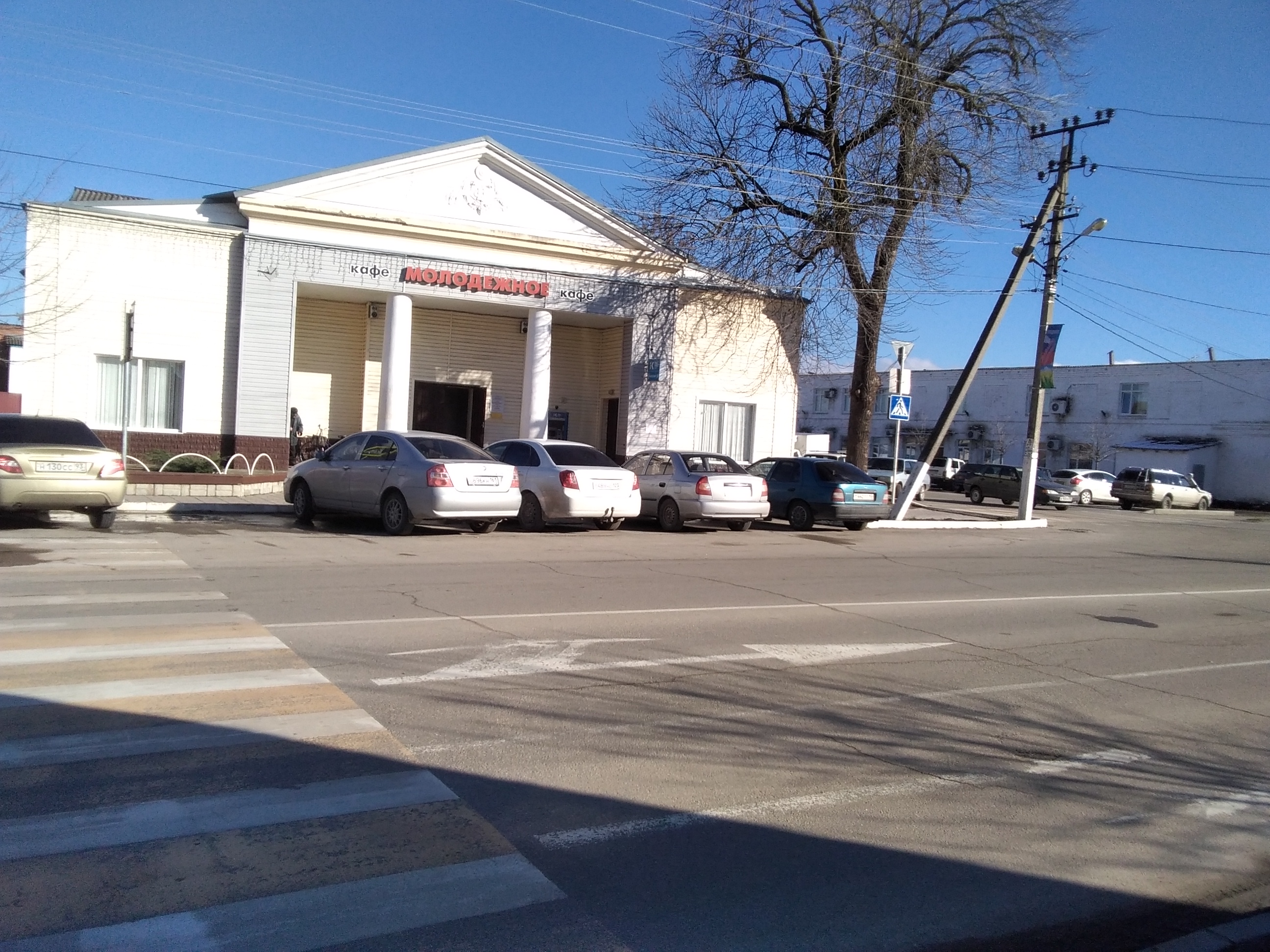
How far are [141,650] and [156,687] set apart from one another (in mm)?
1056

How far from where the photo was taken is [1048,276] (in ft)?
86.3

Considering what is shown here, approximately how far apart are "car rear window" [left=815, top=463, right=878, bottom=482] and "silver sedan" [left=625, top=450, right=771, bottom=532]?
6.14ft

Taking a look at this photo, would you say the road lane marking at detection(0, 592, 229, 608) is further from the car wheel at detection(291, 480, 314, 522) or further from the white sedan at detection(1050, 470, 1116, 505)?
the white sedan at detection(1050, 470, 1116, 505)

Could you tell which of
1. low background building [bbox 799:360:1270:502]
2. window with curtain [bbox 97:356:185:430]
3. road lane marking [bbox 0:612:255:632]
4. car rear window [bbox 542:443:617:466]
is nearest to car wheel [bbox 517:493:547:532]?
car rear window [bbox 542:443:617:466]

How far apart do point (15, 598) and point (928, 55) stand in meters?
25.2

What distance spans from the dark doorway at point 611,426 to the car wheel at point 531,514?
11389mm

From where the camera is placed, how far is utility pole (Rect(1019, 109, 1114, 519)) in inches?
1012

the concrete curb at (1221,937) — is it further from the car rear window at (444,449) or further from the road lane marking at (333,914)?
the car rear window at (444,449)

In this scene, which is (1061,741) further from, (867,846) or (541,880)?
(541,880)

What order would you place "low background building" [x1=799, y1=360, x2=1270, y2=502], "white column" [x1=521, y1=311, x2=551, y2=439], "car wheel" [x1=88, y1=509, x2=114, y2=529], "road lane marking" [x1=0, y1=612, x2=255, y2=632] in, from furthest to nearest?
"low background building" [x1=799, y1=360, x2=1270, y2=502] < "white column" [x1=521, y1=311, x2=551, y2=439] < "car wheel" [x1=88, y1=509, x2=114, y2=529] < "road lane marking" [x1=0, y1=612, x2=255, y2=632]

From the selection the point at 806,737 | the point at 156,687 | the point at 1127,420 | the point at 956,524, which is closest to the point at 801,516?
the point at 956,524

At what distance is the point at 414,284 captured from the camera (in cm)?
2458

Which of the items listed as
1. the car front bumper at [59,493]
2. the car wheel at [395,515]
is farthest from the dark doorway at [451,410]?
the car front bumper at [59,493]

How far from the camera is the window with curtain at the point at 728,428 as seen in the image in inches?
1128
